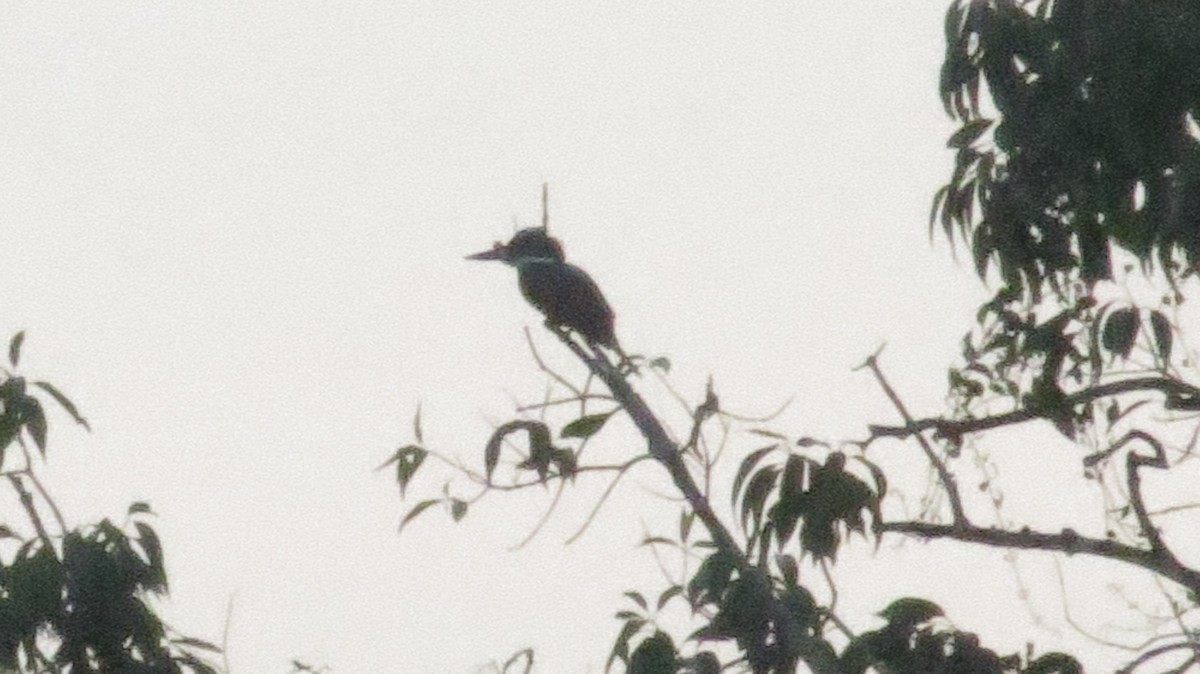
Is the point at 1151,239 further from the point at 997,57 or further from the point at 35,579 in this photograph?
the point at 35,579

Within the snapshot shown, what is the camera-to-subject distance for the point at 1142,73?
382 cm

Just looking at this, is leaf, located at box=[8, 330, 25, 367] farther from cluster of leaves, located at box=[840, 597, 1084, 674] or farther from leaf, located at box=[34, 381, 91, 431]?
cluster of leaves, located at box=[840, 597, 1084, 674]

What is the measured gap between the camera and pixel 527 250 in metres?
5.59

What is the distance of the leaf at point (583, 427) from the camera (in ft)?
10.8

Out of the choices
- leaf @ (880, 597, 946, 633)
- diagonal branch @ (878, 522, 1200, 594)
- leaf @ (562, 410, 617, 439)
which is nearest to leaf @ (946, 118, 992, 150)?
diagonal branch @ (878, 522, 1200, 594)

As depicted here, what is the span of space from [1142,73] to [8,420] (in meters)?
2.17

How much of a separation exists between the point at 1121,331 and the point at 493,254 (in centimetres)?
200

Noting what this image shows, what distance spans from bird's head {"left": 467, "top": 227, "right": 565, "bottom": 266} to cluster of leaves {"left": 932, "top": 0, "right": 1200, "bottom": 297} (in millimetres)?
1370

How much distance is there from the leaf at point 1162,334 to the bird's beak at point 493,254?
1726 millimetres

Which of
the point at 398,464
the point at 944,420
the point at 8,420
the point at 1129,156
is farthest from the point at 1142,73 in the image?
the point at 8,420

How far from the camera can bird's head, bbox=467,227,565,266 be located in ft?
17.1

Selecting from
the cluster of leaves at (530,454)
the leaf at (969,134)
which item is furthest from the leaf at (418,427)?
the leaf at (969,134)

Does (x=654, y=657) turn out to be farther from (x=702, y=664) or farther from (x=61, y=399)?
(x=61, y=399)

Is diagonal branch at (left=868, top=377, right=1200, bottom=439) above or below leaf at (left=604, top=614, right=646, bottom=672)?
above
